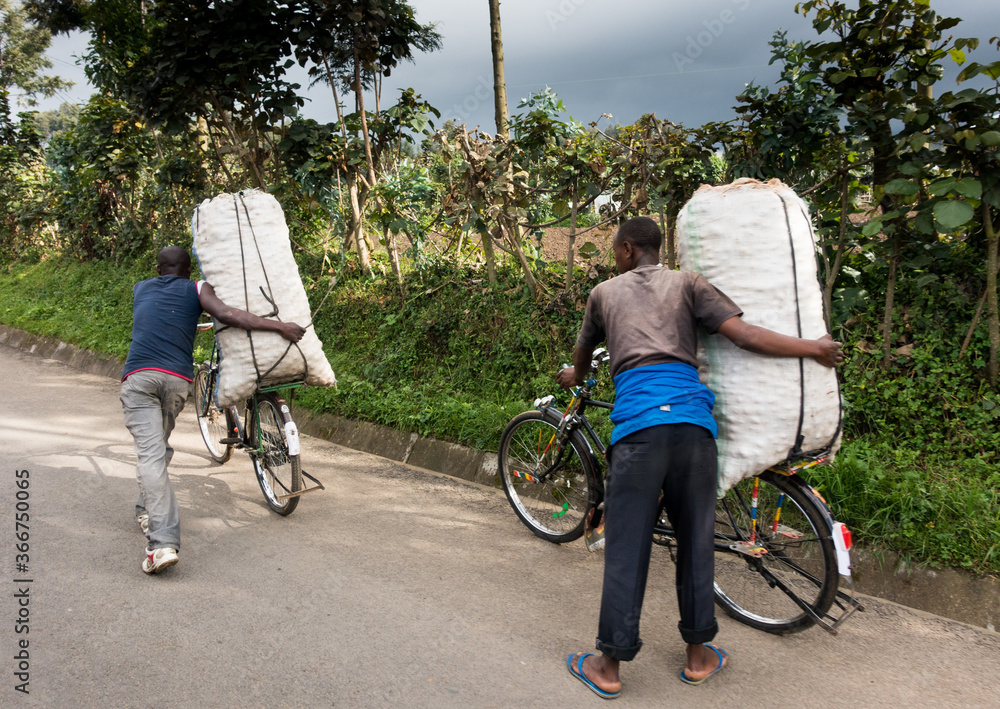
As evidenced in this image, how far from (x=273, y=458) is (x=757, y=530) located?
3.06 meters

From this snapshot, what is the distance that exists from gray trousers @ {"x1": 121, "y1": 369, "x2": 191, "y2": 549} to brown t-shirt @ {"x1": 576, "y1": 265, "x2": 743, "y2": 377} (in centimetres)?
260

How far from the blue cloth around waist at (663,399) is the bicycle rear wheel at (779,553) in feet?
1.84

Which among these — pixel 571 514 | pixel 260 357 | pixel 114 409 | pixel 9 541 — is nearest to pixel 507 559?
pixel 571 514

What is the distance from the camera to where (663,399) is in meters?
2.84

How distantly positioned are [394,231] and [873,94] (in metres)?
4.54

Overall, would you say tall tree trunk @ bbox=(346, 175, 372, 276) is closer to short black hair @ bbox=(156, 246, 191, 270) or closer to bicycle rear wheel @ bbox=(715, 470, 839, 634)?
short black hair @ bbox=(156, 246, 191, 270)

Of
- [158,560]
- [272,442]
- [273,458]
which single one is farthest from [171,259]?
[158,560]

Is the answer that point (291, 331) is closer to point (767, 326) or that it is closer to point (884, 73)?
point (767, 326)

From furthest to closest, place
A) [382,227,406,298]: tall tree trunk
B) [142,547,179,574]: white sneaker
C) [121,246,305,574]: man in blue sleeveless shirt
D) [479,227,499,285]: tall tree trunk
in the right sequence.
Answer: [382,227,406,298]: tall tree trunk, [479,227,499,285]: tall tree trunk, [121,246,305,574]: man in blue sleeveless shirt, [142,547,179,574]: white sneaker

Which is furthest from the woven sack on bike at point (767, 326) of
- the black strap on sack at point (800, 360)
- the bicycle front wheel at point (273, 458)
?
the bicycle front wheel at point (273, 458)

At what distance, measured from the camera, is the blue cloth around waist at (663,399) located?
2.83 m

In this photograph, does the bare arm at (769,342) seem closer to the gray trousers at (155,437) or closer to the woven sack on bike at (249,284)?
the woven sack on bike at (249,284)

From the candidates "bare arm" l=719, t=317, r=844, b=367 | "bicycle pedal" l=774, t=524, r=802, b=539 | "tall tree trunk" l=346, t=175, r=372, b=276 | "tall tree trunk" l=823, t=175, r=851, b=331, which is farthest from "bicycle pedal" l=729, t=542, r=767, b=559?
"tall tree trunk" l=346, t=175, r=372, b=276

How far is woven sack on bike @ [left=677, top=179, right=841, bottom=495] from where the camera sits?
114 inches
